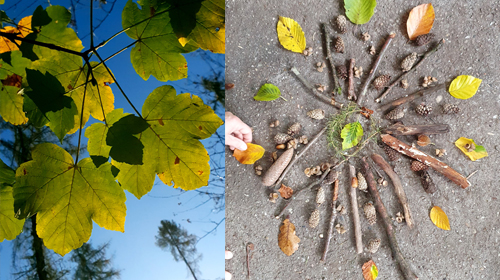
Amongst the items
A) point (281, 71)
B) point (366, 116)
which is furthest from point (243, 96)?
point (366, 116)

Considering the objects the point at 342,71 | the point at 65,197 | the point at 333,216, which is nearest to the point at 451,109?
the point at 342,71

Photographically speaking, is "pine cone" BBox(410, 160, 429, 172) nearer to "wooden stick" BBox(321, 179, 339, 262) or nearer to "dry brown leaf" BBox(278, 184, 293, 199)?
"wooden stick" BBox(321, 179, 339, 262)

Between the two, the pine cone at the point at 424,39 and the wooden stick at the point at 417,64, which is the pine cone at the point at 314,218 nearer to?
the wooden stick at the point at 417,64

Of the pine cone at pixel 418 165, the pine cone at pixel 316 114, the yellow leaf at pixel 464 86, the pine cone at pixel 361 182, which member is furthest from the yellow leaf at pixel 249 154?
the yellow leaf at pixel 464 86

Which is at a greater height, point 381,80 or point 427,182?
point 381,80

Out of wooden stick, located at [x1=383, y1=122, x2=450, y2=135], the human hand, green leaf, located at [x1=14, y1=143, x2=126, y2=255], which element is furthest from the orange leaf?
green leaf, located at [x1=14, y1=143, x2=126, y2=255]

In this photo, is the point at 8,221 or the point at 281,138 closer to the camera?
the point at 8,221

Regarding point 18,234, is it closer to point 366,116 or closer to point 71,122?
point 71,122

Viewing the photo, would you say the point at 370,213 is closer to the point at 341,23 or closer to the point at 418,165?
the point at 418,165
